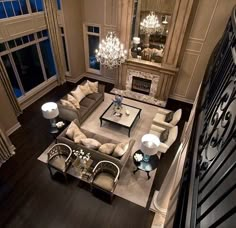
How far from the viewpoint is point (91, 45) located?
866cm

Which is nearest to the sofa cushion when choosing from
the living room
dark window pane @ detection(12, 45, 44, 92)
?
the living room

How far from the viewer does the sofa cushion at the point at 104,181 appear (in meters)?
4.18

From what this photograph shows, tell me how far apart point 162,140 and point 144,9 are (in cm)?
560

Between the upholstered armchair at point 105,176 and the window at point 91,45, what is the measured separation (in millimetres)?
5940

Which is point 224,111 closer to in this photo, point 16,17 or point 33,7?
point 16,17

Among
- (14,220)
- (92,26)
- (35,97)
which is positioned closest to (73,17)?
(92,26)

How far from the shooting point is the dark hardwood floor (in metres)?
4.00

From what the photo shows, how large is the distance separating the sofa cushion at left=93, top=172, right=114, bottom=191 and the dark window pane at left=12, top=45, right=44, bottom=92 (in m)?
5.13

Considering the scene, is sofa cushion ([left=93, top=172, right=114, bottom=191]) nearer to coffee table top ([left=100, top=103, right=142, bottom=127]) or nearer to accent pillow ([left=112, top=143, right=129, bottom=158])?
accent pillow ([left=112, top=143, right=129, bottom=158])

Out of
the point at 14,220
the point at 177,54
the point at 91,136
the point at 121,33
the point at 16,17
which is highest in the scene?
the point at 16,17

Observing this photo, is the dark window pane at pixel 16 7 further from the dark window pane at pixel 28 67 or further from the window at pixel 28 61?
the dark window pane at pixel 28 67

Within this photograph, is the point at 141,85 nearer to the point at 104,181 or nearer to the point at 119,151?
the point at 119,151

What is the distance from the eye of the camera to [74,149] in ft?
15.9

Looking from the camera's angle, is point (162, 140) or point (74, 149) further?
point (162, 140)
